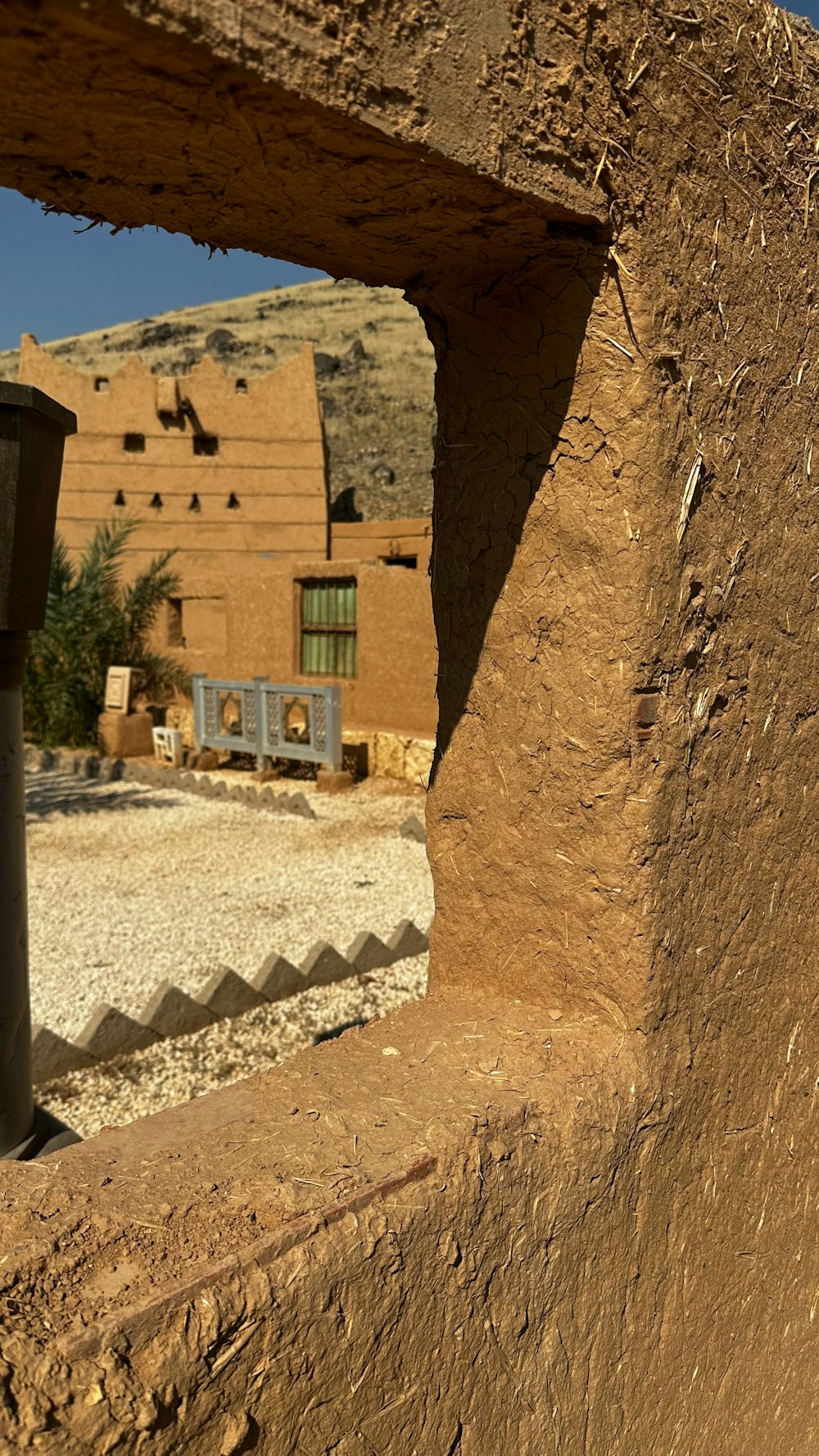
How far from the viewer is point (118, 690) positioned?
483 inches

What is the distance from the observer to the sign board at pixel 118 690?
12180mm

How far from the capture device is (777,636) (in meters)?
1.97

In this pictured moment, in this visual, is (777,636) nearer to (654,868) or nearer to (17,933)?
(654,868)

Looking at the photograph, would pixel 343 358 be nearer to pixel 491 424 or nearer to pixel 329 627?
pixel 329 627

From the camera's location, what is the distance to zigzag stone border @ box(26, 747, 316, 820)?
31.5 feet

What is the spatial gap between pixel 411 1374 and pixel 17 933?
2.04 metres

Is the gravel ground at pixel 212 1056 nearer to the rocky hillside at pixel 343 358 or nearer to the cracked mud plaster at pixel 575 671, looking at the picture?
the cracked mud plaster at pixel 575 671

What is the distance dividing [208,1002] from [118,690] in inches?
319

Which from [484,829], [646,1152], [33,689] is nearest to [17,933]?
[484,829]

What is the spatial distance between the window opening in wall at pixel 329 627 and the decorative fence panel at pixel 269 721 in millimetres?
538

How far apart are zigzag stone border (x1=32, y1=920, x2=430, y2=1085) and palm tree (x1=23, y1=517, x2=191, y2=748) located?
8.00 metres

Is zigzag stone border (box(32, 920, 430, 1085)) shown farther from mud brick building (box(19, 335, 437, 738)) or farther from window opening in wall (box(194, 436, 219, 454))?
window opening in wall (box(194, 436, 219, 454))

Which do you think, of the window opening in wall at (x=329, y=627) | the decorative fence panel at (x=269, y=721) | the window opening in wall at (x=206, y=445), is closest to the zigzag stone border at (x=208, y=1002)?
the decorative fence panel at (x=269, y=721)

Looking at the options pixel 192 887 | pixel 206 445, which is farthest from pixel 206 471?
pixel 192 887
